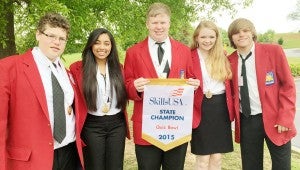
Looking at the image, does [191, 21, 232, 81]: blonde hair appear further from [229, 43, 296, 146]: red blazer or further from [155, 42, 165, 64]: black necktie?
[155, 42, 165, 64]: black necktie

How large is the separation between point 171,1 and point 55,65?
5.71 meters

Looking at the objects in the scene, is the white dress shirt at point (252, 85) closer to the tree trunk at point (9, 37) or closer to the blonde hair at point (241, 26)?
the blonde hair at point (241, 26)

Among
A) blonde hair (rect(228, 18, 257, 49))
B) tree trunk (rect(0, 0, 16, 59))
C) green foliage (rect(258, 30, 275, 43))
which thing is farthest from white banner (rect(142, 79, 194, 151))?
green foliage (rect(258, 30, 275, 43))

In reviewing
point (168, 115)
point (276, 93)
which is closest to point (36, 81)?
point (168, 115)

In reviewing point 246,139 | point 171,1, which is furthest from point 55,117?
point 171,1

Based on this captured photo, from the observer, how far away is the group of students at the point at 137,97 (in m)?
3.34

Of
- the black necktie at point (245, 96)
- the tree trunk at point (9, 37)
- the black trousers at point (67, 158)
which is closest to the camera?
the black trousers at point (67, 158)

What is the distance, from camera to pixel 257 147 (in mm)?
4656

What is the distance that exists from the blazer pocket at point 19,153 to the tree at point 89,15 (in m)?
2.48

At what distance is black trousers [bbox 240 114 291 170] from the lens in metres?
4.50

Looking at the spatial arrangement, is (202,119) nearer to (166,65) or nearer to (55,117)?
(166,65)

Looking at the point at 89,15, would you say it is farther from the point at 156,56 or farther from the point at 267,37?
the point at 267,37

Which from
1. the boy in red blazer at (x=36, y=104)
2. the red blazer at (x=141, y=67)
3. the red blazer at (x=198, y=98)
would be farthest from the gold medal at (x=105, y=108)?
the red blazer at (x=198, y=98)

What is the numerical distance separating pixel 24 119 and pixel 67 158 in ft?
2.11
